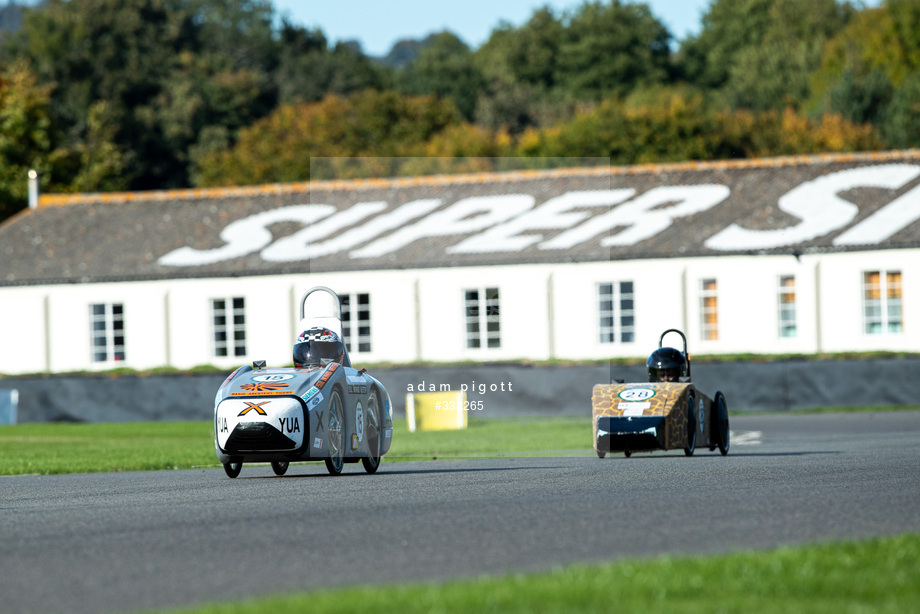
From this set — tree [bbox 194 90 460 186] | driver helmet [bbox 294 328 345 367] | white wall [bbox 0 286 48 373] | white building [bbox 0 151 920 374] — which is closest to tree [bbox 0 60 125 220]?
tree [bbox 194 90 460 186]

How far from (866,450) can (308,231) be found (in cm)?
2839

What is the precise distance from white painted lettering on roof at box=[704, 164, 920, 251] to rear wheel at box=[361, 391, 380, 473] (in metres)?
24.1

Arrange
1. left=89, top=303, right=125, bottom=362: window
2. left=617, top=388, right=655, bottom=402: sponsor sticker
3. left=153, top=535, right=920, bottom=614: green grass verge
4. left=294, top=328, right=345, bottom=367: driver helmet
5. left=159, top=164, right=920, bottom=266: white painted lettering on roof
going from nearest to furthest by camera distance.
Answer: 1. left=153, top=535, right=920, bottom=614: green grass verge
2. left=294, top=328, right=345, bottom=367: driver helmet
3. left=617, top=388, right=655, bottom=402: sponsor sticker
4. left=159, top=164, right=920, bottom=266: white painted lettering on roof
5. left=89, top=303, right=125, bottom=362: window

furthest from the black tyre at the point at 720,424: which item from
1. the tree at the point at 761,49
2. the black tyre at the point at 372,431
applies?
the tree at the point at 761,49

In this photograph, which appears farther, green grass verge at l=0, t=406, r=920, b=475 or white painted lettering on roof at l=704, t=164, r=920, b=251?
white painted lettering on roof at l=704, t=164, r=920, b=251

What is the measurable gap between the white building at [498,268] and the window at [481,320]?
0.06 meters

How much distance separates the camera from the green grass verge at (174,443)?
21327mm

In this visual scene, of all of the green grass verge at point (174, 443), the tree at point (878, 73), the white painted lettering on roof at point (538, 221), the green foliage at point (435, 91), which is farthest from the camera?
the green foliage at point (435, 91)

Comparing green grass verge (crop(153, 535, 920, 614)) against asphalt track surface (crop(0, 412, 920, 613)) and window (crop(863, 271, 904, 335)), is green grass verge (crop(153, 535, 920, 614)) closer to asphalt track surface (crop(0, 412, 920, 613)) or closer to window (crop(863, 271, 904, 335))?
asphalt track surface (crop(0, 412, 920, 613))

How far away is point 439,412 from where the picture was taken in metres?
30.1

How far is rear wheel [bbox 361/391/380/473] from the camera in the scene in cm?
1742

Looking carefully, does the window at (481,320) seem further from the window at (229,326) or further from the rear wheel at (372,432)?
the rear wheel at (372,432)

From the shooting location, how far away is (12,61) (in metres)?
90.8

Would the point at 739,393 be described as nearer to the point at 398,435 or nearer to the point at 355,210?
the point at 398,435
